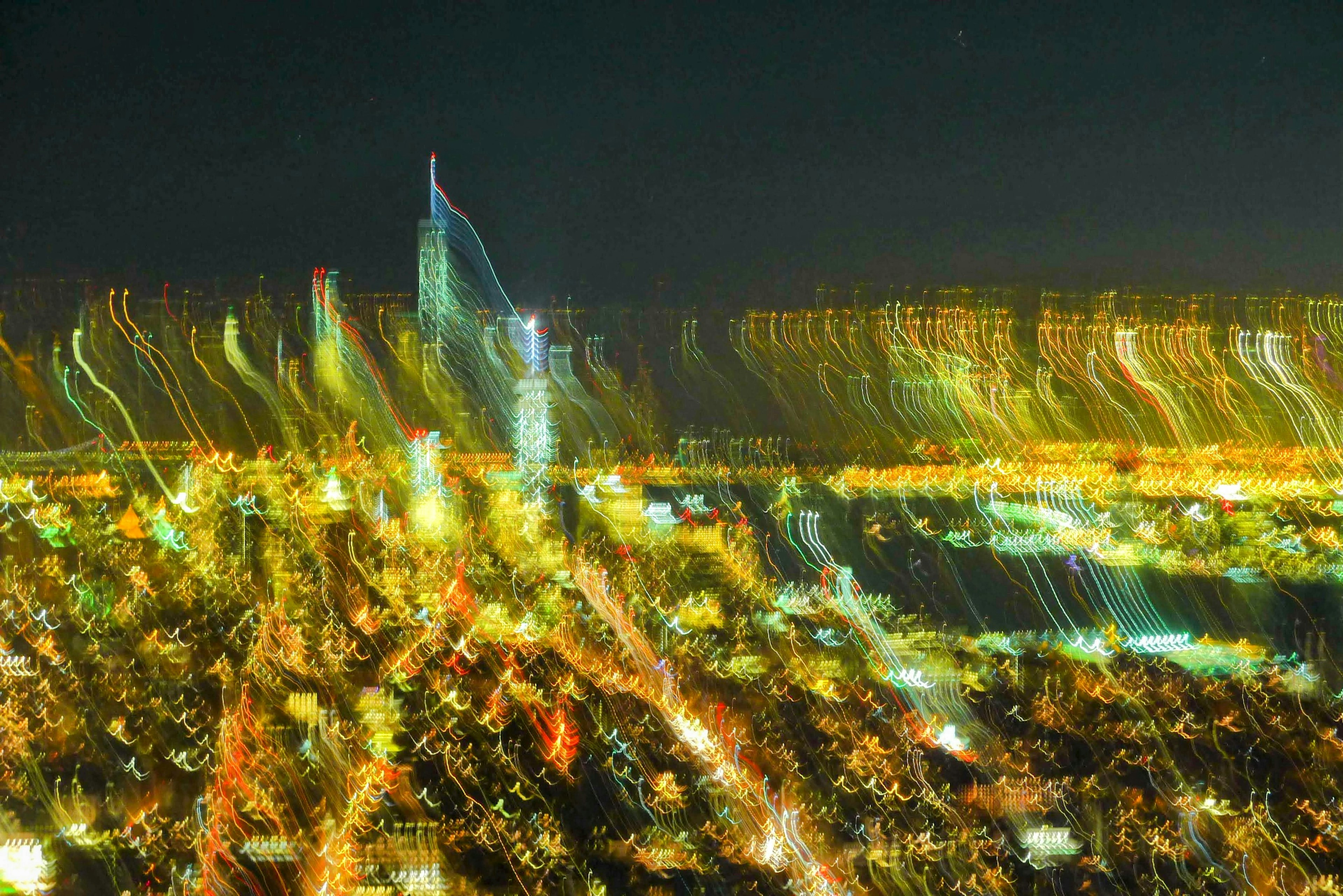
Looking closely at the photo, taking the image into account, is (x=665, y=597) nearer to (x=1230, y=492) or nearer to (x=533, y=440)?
(x=533, y=440)

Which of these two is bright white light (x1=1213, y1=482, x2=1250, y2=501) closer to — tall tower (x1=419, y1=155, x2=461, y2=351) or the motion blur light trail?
the motion blur light trail

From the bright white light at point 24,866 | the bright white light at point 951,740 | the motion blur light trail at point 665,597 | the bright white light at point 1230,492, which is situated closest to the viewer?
the bright white light at point 24,866

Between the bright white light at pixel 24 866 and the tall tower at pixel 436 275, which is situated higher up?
the tall tower at pixel 436 275

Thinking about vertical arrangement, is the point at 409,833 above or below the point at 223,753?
below

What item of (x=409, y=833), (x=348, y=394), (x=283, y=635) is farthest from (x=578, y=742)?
(x=348, y=394)

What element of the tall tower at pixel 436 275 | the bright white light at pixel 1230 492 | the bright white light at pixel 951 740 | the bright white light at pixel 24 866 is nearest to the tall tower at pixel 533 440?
the tall tower at pixel 436 275

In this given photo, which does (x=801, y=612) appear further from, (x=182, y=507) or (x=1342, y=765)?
(x=182, y=507)

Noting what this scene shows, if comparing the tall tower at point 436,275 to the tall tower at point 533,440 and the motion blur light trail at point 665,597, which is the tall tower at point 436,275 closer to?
the motion blur light trail at point 665,597

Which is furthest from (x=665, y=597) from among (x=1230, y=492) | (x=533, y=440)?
(x=1230, y=492)
